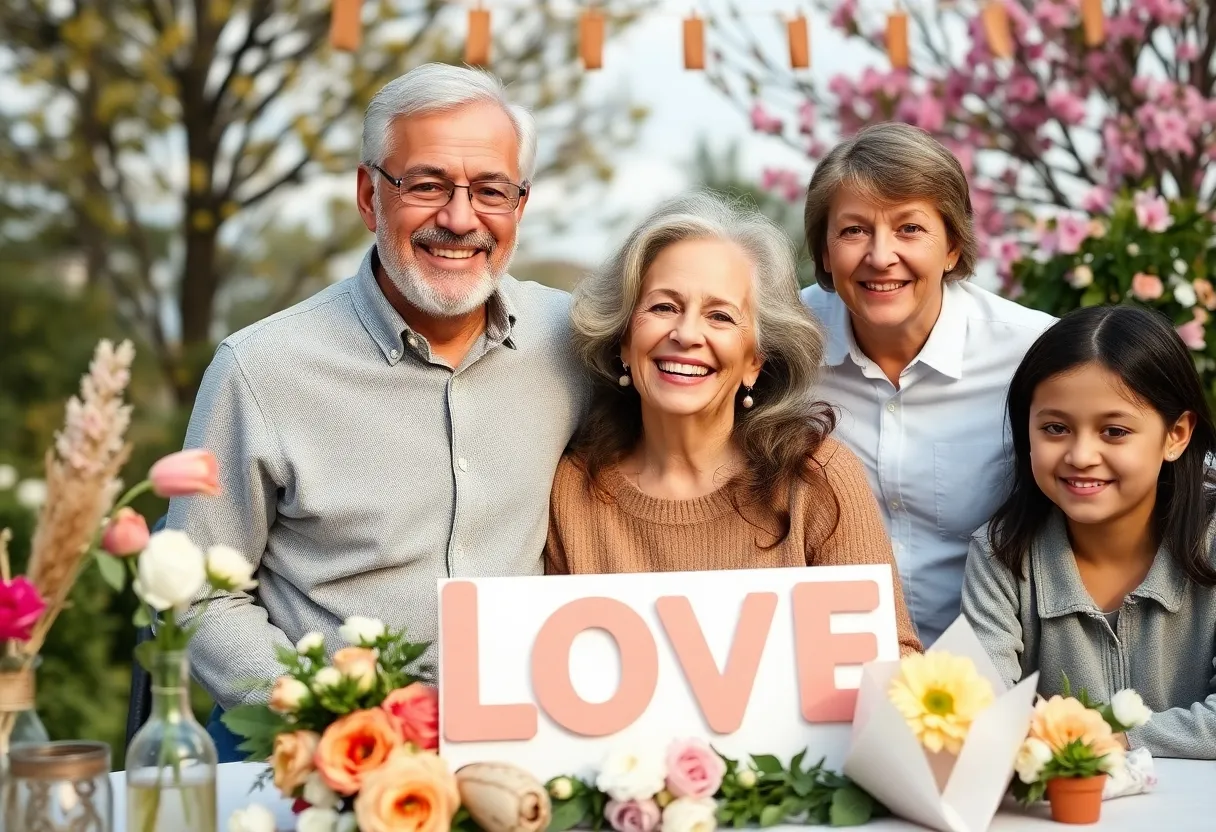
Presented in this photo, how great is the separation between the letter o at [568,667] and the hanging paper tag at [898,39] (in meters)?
3.24

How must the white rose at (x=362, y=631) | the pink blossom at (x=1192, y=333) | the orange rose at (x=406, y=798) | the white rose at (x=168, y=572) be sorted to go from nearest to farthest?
the white rose at (x=168, y=572)
the orange rose at (x=406, y=798)
the white rose at (x=362, y=631)
the pink blossom at (x=1192, y=333)

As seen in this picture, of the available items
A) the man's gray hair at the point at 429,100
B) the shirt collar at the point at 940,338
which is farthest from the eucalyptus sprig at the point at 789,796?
the man's gray hair at the point at 429,100

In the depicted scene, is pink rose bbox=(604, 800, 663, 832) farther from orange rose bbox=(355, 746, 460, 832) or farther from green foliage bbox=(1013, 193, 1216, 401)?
A: green foliage bbox=(1013, 193, 1216, 401)

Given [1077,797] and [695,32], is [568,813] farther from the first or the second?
[695,32]

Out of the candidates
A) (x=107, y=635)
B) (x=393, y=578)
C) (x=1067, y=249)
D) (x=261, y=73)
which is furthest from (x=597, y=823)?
(x=261, y=73)

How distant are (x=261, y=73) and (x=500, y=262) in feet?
17.6

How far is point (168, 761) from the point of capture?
1.72m

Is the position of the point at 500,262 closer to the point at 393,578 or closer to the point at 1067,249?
the point at 393,578

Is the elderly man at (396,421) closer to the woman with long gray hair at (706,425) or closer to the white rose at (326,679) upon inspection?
the woman with long gray hair at (706,425)

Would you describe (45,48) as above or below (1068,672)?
above

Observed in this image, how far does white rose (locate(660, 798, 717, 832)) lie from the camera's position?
6.13 feet

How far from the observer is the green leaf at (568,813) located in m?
1.92

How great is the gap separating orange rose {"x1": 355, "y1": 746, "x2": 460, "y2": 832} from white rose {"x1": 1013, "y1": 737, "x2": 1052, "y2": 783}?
2.56 feet

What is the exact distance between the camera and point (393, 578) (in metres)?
2.75
